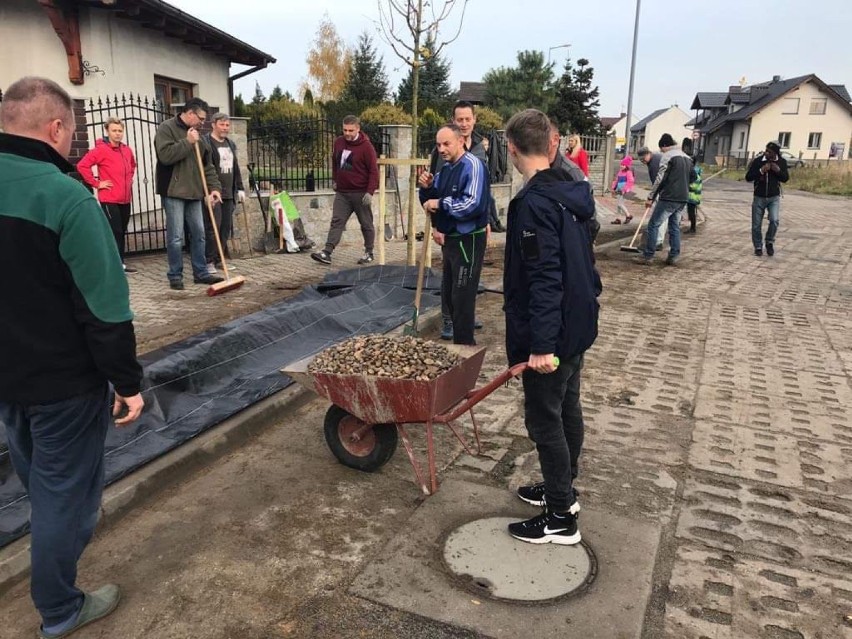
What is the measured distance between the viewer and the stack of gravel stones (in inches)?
141

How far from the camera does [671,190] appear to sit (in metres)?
10.4

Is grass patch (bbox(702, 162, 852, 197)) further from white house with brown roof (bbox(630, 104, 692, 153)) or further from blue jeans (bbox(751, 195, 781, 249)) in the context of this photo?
white house with brown roof (bbox(630, 104, 692, 153))

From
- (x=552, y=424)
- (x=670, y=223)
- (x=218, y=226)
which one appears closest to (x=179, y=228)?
(x=218, y=226)

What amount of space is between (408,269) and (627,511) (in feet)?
15.7

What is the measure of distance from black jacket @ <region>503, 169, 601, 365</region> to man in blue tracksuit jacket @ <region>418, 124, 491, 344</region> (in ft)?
6.98

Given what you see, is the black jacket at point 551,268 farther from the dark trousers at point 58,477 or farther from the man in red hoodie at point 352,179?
the man in red hoodie at point 352,179

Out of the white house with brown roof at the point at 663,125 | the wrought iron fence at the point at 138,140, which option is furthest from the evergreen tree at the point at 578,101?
the white house with brown roof at the point at 663,125

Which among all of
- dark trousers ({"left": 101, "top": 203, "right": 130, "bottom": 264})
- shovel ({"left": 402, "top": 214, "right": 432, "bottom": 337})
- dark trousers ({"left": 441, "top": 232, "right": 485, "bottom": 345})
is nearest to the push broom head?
dark trousers ({"left": 101, "top": 203, "right": 130, "bottom": 264})

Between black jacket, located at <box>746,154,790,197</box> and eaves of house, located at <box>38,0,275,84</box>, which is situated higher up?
eaves of house, located at <box>38,0,275,84</box>

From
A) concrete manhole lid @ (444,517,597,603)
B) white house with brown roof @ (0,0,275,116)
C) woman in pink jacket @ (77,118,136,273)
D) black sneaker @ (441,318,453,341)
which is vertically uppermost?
white house with brown roof @ (0,0,275,116)

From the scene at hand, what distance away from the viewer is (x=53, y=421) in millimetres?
2270

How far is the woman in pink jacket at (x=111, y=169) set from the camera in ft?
25.2

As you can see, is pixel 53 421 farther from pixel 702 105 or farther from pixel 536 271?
pixel 702 105

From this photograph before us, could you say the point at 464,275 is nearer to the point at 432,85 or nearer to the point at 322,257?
the point at 322,257
